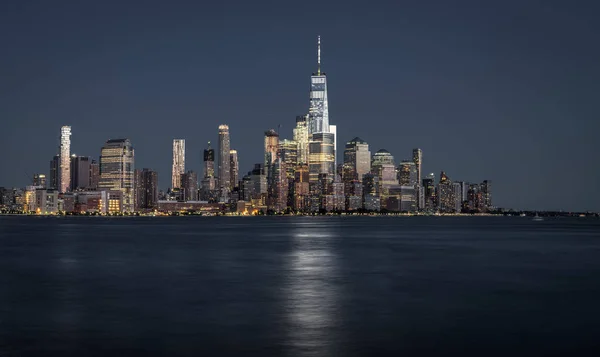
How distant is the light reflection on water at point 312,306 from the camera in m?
29.8

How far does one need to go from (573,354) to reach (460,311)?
1107 centimetres

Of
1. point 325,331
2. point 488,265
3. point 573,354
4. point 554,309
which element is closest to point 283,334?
point 325,331

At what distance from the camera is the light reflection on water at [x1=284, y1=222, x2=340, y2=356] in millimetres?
29766

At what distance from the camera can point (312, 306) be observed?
134 feet

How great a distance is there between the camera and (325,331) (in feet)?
107

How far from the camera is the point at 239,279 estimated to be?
188 feet

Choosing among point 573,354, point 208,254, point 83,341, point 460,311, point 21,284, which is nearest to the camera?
point 573,354

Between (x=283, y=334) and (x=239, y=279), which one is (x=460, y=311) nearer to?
(x=283, y=334)

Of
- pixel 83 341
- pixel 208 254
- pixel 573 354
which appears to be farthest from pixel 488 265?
pixel 83 341

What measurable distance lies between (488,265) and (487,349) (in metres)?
43.8

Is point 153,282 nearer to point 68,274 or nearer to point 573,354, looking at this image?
point 68,274

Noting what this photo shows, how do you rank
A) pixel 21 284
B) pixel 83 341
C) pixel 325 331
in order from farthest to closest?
pixel 21 284
pixel 325 331
pixel 83 341

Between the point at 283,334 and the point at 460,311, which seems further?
the point at 460,311

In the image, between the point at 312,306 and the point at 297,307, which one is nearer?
the point at 297,307
